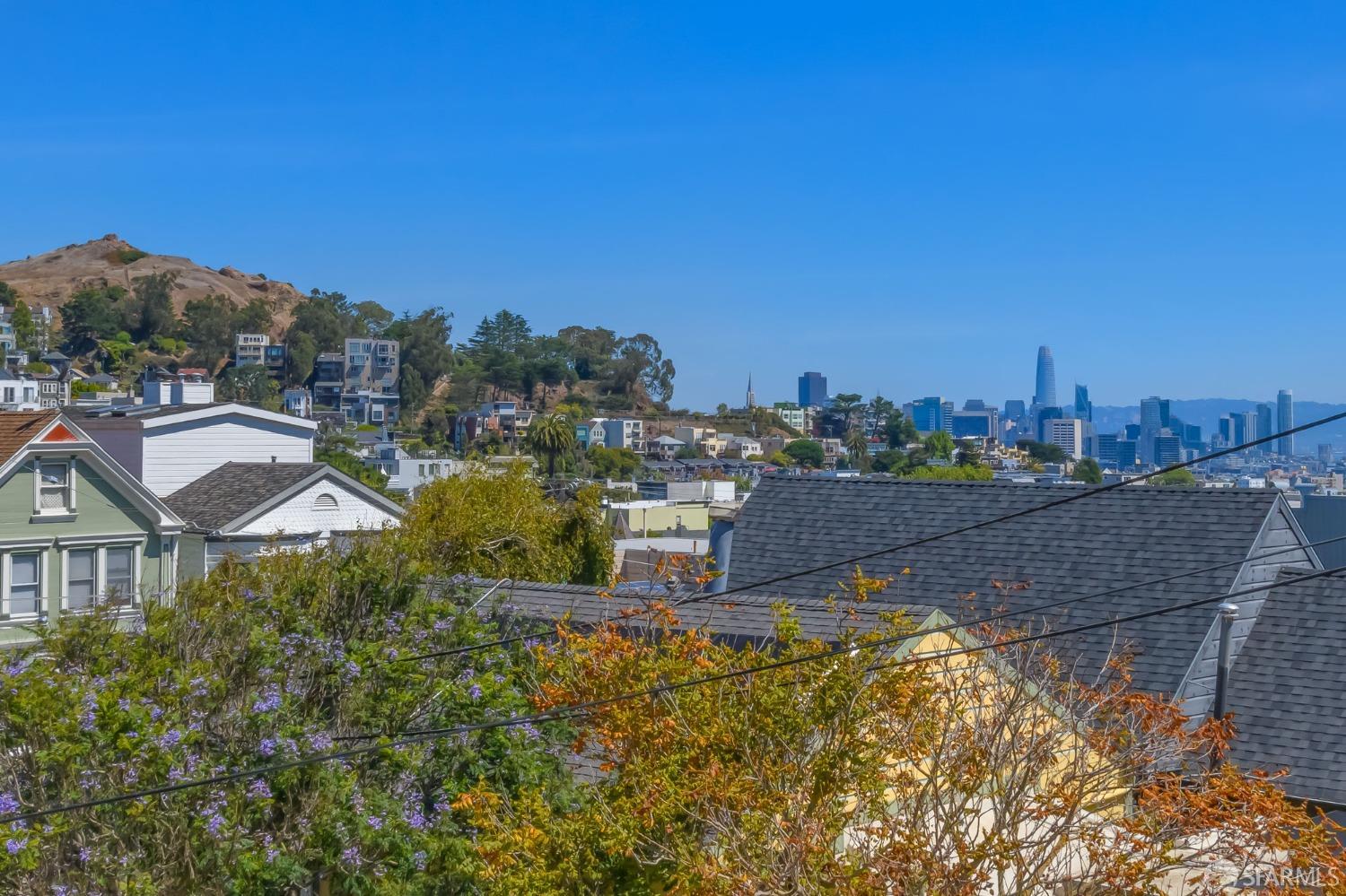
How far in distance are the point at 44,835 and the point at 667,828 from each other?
4.76 m

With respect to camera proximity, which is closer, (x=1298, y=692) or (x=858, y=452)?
(x=1298, y=692)

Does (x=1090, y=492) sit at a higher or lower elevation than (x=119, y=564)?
higher

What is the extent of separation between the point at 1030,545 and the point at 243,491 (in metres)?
24.1

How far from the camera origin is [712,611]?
49.0 feet

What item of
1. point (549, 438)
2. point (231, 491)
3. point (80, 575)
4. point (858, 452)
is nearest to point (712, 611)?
point (80, 575)

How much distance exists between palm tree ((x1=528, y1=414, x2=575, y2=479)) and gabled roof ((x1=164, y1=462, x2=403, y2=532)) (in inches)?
Answer: 2322

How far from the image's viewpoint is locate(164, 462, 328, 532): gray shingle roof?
3750 cm

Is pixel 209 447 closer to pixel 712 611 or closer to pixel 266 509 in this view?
pixel 266 509

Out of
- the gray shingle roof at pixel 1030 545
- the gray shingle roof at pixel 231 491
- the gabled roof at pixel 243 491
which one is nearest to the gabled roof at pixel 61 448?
the gabled roof at pixel 243 491

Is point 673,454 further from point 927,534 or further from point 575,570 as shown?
point 927,534

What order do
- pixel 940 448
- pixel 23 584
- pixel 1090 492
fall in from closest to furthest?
pixel 1090 492
pixel 23 584
pixel 940 448

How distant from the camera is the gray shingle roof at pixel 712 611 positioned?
604 inches

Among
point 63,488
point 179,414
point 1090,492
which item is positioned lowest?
point 63,488

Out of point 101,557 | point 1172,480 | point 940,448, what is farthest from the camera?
point 940,448
